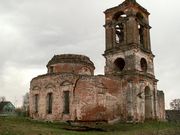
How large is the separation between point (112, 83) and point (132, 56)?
2.85m

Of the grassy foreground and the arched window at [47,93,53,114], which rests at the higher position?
the arched window at [47,93,53,114]

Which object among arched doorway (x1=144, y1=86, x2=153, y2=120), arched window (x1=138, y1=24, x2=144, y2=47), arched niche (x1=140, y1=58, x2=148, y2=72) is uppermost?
arched window (x1=138, y1=24, x2=144, y2=47)

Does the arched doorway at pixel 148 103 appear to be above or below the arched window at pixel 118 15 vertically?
below

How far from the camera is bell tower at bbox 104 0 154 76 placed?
27.4 metres

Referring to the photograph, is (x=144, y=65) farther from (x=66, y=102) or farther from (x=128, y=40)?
(x=66, y=102)

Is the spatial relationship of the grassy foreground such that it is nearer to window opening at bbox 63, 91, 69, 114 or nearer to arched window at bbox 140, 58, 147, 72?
window opening at bbox 63, 91, 69, 114

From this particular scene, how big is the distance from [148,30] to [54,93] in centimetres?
1051

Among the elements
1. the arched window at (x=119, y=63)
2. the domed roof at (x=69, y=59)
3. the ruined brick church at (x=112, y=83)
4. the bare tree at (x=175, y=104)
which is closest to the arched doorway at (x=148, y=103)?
the ruined brick church at (x=112, y=83)

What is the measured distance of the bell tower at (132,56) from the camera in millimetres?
26438

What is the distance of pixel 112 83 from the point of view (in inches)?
1035

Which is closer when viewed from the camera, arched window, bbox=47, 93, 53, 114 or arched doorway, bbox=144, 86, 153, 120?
arched window, bbox=47, 93, 53, 114

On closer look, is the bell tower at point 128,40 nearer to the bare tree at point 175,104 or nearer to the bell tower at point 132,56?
the bell tower at point 132,56

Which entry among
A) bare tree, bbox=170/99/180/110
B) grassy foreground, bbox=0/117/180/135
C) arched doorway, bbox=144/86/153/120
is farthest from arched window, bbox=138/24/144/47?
bare tree, bbox=170/99/180/110

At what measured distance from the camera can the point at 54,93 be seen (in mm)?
26188
